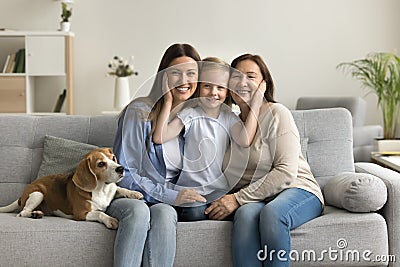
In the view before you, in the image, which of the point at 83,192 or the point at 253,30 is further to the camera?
the point at 253,30

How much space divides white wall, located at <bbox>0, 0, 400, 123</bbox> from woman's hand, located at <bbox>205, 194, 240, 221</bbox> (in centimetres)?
341

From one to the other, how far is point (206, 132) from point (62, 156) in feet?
2.37

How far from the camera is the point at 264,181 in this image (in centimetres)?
270

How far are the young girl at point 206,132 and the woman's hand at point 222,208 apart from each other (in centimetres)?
3

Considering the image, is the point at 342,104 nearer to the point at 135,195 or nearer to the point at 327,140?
the point at 327,140

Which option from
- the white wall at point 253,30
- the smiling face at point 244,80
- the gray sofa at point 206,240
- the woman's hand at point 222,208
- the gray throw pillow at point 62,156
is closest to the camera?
the gray sofa at point 206,240

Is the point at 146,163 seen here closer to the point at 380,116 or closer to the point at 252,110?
the point at 252,110

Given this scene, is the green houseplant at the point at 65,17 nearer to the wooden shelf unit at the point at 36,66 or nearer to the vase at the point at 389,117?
the wooden shelf unit at the point at 36,66

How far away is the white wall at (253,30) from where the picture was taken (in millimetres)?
5949

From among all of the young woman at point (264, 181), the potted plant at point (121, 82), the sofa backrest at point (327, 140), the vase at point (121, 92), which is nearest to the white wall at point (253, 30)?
the potted plant at point (121, 82)

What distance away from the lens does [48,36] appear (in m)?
5.66

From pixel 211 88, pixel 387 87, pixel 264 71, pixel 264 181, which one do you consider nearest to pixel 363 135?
pixel 387 87

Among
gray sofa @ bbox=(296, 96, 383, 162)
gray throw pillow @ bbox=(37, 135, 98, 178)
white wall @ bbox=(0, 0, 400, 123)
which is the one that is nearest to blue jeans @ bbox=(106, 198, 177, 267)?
gray throw pillow @ bbox=(37, 135, 98, 178)

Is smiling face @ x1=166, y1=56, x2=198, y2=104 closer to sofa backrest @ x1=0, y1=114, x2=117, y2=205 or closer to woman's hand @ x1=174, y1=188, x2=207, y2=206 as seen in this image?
woman's hand @ x1=174, y1=188, x2=207, y2=206
